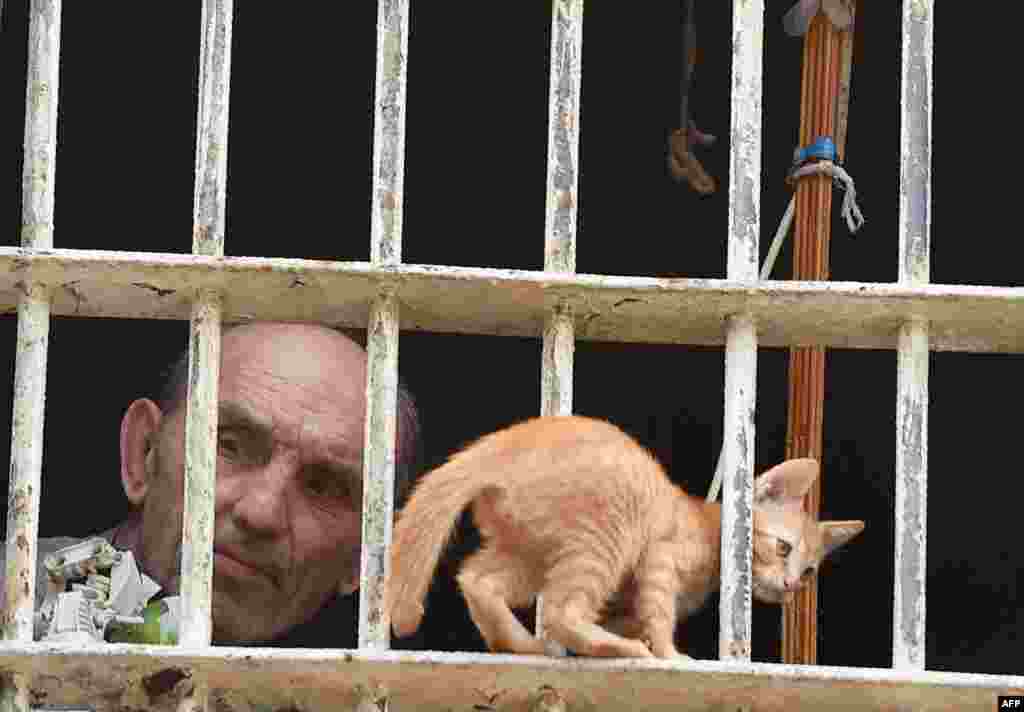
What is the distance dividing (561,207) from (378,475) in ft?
2.06

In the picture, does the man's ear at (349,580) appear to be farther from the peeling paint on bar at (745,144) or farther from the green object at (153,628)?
the peeling paint on bar at (745,144)

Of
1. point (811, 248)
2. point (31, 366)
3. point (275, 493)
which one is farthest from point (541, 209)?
point (31, 366)

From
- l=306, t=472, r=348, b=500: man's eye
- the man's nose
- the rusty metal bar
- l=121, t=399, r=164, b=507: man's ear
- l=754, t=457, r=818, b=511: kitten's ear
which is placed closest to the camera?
l=754, t=457, r=818, b=511: kitten's ear

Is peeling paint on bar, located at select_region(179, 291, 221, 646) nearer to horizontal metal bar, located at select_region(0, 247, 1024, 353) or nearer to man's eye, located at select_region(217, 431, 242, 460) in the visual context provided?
horizontal metal bar, located at select_region(0, 247, 1024, 353)

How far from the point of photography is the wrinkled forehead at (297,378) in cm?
803

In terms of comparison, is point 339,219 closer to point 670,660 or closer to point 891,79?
point 891,79

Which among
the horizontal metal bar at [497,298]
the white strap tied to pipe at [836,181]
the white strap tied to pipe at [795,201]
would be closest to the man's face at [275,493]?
the white strap tied to pipe at [795,201]

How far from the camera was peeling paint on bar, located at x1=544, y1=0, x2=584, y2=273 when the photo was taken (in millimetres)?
6359

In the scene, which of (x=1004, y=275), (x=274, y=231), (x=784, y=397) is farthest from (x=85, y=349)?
(x=1004, y=275)

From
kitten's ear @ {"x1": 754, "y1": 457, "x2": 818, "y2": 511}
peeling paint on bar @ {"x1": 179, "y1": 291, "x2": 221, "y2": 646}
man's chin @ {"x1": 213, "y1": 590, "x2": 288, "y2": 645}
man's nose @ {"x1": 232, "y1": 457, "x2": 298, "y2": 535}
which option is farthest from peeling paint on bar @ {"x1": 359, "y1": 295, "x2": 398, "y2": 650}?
man's chin @ {"x1": 213, "y1": 590, "x2": 288, "y2": 645}

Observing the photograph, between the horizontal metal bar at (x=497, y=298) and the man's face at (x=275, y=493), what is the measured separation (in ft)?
4.83

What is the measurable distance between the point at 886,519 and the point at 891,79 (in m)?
1.15

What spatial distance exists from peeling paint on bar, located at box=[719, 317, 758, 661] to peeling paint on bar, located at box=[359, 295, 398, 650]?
64 cm

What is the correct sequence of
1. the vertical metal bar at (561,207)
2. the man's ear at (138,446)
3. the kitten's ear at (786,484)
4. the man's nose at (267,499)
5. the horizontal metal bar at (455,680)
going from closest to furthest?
the horizontal metal bar at (455,680) → the vertical metal bar at (561,207) → the kitten's ear at (786,484) → the man's nose at (267,499) → the man's ear at (138,446)
